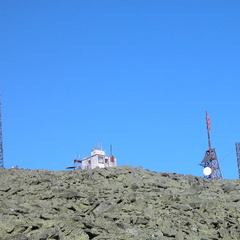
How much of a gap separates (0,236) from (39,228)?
133 cm

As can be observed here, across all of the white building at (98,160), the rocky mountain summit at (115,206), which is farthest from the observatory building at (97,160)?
the rocky mountain summit at (115,206)

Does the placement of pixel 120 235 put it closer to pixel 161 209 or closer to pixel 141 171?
pixel 161 209

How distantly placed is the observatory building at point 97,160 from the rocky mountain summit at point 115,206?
3193 centimetres

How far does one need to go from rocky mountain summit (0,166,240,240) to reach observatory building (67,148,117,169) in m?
31.9

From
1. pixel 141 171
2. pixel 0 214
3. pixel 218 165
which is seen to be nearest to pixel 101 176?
pixel 141 171

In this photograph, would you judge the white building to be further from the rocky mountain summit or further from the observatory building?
the rocky mountain summit

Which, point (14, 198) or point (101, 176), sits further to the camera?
point (101, 176)

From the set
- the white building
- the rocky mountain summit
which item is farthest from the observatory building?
the rocky mountain summit

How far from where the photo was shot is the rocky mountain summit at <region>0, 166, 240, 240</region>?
49.9 feet

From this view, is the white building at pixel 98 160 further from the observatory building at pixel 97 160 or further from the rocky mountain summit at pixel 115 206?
the rocky mountain summit at pixel 115 206

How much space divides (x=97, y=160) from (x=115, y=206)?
39.4 metres

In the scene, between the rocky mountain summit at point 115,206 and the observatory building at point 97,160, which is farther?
the observatory building at point 97,160

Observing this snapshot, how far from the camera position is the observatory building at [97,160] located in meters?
56.8

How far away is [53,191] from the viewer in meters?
19.9
